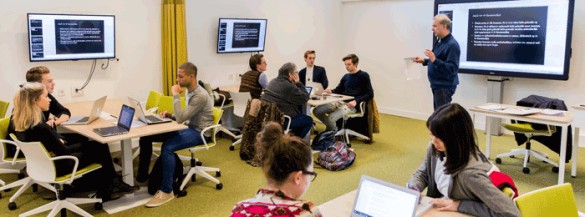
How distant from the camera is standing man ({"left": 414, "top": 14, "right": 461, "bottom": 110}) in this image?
5.08 m

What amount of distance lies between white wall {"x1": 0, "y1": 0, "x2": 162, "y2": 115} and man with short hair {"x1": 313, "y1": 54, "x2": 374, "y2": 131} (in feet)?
7.42

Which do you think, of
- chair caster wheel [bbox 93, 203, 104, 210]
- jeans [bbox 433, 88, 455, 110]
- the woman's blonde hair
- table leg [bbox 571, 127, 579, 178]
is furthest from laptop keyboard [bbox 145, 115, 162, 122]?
table leg [bbox 571, 127, 579, 178]

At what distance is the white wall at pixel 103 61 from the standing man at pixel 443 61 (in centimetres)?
336

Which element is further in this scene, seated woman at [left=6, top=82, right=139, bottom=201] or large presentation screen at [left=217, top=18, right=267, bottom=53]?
large presentation screen at [left=217, top=18, right=267, bottom=53]

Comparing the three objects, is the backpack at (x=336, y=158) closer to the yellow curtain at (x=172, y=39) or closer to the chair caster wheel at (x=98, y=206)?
the chair caster wheel at (x=98, y=206)

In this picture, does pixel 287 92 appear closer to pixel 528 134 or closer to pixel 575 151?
pixel 528 134

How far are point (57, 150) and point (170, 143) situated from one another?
96cm

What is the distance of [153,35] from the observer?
242 inches

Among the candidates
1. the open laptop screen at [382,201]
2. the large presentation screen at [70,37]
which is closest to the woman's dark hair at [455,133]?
the open laptop screen at [382,201]

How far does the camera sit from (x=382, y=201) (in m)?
1.97

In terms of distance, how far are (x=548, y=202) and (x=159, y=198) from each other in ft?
10.2

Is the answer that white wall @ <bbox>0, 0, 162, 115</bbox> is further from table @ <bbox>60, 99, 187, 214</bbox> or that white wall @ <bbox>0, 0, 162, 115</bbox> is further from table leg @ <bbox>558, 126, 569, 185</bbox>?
table leg @ <bbox>558, 126, 569, 185</bbox>

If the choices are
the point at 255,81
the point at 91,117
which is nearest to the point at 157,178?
the point at 91,117

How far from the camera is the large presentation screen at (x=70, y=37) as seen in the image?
5035mm
